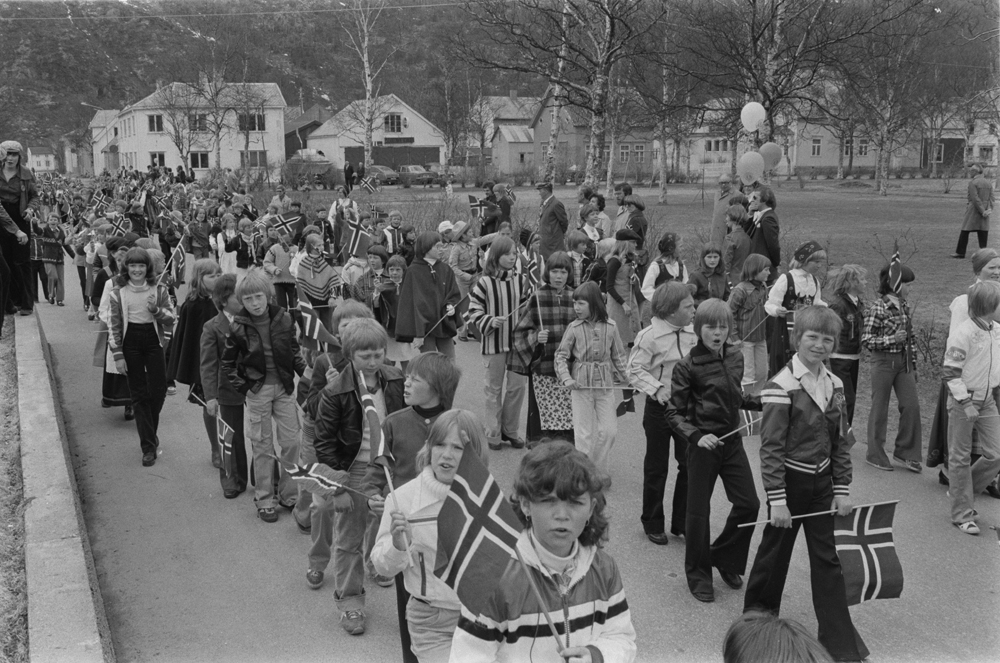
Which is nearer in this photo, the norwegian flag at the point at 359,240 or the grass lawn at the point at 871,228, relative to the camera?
the grass lawn at the point at 871,228

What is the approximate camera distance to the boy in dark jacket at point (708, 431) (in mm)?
5570

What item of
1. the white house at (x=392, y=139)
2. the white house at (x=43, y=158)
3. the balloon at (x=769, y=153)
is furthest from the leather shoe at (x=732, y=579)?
the white house at (x=43, y=158)

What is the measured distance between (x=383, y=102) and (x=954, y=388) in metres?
75.1

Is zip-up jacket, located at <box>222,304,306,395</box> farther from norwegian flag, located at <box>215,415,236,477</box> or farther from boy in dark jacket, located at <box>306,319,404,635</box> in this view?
boy in dark jacket, located at <box>306,319,404,635</box>

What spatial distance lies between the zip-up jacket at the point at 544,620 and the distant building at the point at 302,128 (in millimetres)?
86457

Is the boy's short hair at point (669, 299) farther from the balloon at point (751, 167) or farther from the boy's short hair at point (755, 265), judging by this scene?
the balloon at point (751, 167)

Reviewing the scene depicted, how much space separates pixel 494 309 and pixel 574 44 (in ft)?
68.2

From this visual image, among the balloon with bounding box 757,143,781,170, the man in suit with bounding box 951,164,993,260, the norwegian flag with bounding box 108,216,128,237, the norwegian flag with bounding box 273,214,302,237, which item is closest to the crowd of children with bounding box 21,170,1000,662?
the norwegian flag with bounding box 273,214,302,237

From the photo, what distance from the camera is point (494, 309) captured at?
28.2ft

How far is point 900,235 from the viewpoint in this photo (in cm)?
2448

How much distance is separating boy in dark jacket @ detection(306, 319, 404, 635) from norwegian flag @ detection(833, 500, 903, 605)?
2416 mm

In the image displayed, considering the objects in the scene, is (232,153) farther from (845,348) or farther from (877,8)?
(845,348)

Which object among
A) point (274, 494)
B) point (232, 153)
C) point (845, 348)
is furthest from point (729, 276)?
point (232, 153)

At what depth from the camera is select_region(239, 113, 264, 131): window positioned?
209 feet
